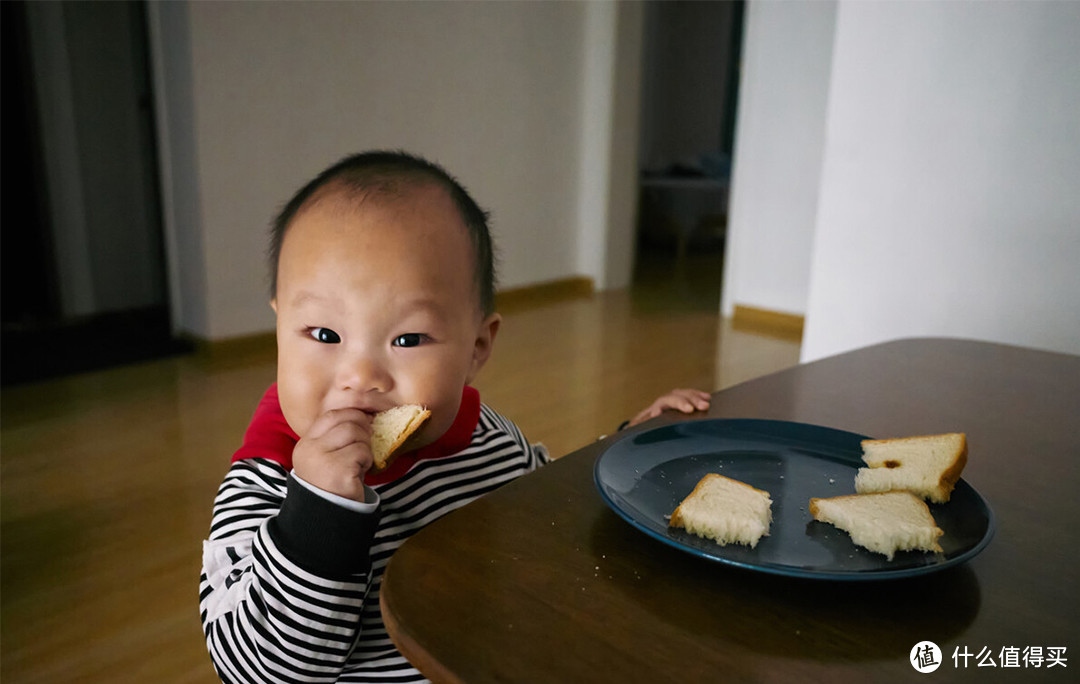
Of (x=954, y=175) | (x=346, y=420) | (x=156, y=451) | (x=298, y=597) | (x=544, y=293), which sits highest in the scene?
(x=954, y=175)

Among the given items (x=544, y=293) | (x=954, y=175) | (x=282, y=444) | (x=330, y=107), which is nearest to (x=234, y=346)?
(x=330, y=107)

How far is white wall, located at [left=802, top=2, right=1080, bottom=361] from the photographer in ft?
5.43

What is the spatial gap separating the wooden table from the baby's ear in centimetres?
16

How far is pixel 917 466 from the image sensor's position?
0.62 m

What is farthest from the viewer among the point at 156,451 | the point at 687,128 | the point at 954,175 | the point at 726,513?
the point at 687,128

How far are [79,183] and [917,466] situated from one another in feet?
14.0

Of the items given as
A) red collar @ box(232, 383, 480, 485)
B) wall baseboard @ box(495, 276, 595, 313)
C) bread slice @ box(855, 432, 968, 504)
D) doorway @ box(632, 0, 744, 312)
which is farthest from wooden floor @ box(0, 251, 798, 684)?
doorway @ box(632, 0, 744, 312)

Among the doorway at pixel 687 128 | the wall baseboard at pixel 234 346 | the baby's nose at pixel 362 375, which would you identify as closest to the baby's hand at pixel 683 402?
the baby's nose at pixel 362 375

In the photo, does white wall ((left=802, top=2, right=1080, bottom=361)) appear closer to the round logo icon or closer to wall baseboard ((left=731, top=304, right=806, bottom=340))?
the round logo icon

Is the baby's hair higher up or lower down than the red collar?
higher up

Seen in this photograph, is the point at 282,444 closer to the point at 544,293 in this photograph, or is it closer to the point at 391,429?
the point at 391,429

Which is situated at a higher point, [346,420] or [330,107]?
[330,107]

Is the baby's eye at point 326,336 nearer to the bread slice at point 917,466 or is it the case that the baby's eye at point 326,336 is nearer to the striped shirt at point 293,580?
the striped shirt at point 293,580

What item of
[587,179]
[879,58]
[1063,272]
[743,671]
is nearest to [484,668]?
[743,671]
